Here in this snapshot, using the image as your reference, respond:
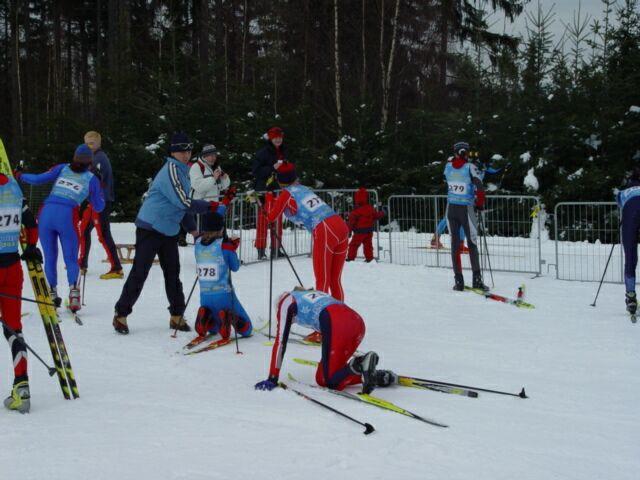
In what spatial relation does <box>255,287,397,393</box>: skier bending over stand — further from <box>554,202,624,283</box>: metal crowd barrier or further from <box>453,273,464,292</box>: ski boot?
<box>554,202,624,283</box>: metal crowd barrier

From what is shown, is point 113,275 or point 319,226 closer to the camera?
point 319,226

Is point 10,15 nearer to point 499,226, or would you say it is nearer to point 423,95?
point 423,95

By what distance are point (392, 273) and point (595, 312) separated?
11.5ft

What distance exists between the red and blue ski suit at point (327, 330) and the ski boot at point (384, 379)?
0.13 metres

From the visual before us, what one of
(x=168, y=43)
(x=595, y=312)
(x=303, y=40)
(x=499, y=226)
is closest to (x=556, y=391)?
(x=595, y=312)

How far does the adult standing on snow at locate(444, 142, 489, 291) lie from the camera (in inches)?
394

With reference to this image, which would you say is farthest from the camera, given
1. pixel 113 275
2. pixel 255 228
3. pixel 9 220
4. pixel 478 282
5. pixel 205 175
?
pixel 255 228

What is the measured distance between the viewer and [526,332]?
301 inches

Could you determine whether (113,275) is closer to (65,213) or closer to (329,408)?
(65,213)

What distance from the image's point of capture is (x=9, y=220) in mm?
4895

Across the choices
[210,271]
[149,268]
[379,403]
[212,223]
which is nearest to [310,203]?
[212,223]

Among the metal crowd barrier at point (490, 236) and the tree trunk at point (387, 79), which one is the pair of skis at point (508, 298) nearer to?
the metal crowd barrier at point (490, 236)

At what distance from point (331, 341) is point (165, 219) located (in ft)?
9.47

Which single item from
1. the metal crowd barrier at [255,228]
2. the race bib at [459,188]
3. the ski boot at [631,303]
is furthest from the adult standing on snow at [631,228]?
the metal crowd barrier at [255,228]
